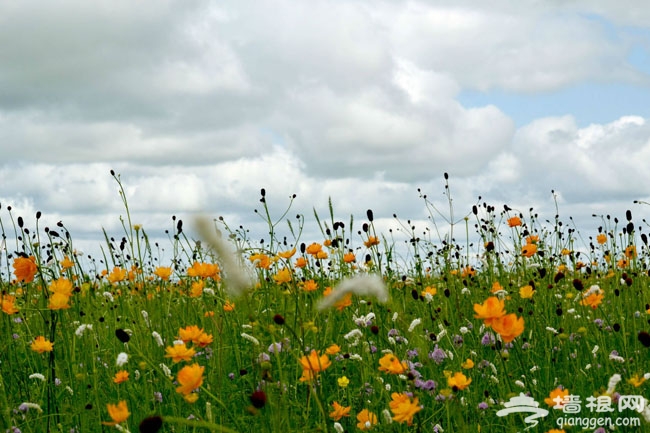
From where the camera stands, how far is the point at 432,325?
176 inches

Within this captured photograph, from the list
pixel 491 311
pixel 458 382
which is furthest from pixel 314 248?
pixel 491 311

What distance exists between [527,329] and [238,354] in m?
1.97

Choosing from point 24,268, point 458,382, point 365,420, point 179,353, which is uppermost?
point 24,268

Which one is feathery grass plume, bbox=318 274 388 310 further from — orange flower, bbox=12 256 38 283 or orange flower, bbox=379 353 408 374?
orange flower, bbox=12 256 38 283

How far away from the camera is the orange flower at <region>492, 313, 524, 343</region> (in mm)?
2148

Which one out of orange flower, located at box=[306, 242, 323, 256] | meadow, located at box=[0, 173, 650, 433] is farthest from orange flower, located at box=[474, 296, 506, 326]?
orange flower, located at box=[306, 242, 323, 256]

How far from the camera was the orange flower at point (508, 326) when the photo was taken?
2.15m

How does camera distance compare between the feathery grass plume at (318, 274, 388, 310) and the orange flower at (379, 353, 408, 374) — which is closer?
the feathery grass plume at (318, 274, 388, 310)

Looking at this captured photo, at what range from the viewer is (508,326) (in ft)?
7.13

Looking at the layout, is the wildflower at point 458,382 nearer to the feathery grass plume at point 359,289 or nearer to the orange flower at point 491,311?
the orange flower at point 491,311

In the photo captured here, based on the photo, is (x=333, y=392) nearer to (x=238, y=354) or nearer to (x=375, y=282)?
(x=238, y=354)

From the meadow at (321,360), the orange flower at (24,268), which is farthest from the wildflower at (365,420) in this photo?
the orange flower at (24,268)

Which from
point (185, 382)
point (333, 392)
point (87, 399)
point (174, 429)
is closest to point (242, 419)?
point (174, 429)

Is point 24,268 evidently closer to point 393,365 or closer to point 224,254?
point 393,365
